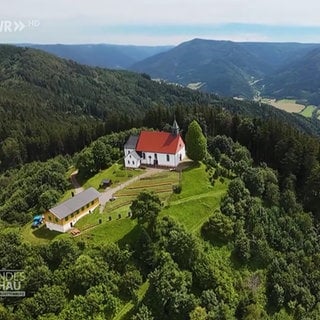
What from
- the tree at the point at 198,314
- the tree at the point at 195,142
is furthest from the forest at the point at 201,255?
the tree at the point at 195,142

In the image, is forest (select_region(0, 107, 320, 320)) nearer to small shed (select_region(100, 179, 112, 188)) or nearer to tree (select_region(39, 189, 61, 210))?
tree (select_region(39, 189, 61, 210))

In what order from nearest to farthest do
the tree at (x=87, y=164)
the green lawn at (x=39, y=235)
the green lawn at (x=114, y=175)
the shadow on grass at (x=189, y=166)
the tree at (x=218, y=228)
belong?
the green lawn at (x=39, y=235) → the tree at (x=218, y=228) → the green lawn at (x=114, y=175) → the shadow on grass at (x=189, y=166) → the tree at (x=87, y=164)

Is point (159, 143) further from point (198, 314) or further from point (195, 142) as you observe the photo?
point (198, 314)

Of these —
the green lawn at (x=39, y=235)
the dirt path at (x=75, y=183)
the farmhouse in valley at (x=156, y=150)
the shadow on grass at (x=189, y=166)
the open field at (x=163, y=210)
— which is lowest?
the green lawn at (x=39, y=235)

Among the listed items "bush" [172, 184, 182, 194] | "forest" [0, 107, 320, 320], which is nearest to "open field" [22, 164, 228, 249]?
"bush" [172, 184, 182, 194]

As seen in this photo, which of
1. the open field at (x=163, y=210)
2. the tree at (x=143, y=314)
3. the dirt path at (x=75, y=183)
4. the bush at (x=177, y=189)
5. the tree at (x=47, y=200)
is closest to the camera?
the tree at (x=143, y=314)

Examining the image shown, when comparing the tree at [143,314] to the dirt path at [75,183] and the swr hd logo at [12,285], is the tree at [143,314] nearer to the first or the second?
the swr hd logo at [12,285]

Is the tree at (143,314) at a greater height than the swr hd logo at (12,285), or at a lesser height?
lesser
